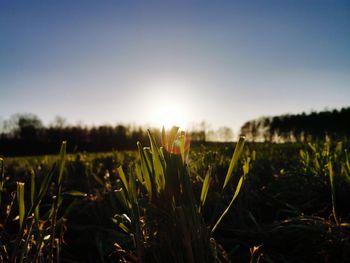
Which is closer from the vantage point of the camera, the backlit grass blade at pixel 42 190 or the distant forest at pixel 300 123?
the backlit grass blade at pixel 42 190

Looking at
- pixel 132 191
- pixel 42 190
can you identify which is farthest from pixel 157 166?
pixel 42 190

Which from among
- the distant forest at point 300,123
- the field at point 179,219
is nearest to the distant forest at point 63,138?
the distant forest at point 300,123

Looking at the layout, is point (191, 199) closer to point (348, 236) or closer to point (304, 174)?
point (348, 236)

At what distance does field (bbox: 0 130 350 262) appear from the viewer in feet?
2.36

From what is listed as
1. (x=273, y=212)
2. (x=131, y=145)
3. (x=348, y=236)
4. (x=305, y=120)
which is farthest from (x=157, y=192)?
(x=305, y=120)

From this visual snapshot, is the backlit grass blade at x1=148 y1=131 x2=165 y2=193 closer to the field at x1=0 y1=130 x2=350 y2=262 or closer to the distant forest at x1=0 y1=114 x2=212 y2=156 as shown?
the field at x1=0 y1=130 x2=350 y2=262

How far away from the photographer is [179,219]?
72 centimetres

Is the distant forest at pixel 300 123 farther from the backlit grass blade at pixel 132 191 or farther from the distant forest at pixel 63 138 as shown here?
the backlit grass blade at pixel 132 191

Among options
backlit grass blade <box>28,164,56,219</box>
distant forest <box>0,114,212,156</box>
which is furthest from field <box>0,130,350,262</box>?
distant forest <box>0,114,212,156</box>

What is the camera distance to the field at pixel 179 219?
2.36 ft

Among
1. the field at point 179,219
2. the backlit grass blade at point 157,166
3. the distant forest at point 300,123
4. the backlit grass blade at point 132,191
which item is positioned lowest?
the field at point 179,219

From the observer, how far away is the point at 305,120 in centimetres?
4894

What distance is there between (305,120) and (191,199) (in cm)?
5295

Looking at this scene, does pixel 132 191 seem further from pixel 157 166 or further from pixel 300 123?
pixel 300 123
